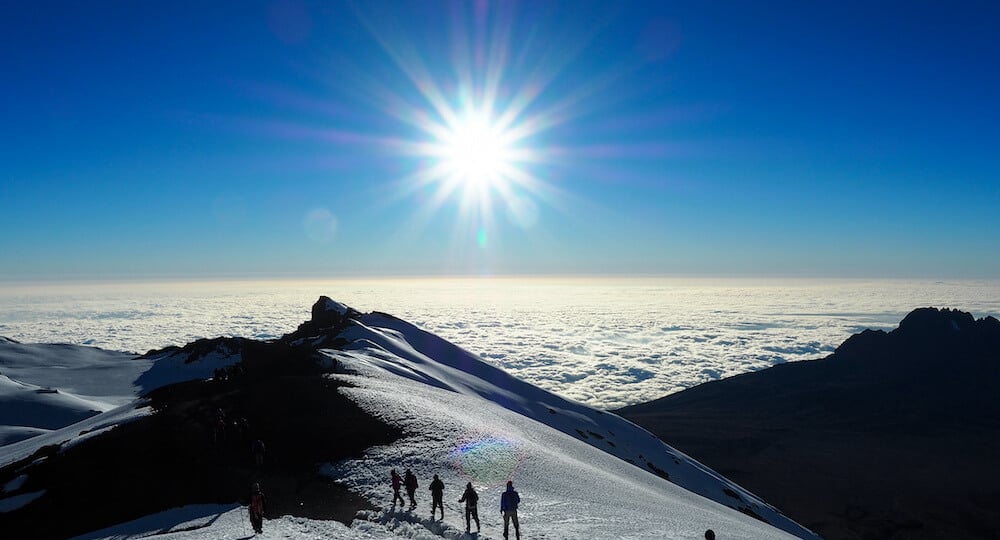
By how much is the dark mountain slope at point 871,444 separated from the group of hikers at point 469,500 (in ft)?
310

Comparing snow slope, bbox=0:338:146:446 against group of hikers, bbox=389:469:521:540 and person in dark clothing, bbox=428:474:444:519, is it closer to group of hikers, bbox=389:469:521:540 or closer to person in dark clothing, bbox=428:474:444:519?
group of hikers, bbox=389:469:521:540

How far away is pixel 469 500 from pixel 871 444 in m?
171

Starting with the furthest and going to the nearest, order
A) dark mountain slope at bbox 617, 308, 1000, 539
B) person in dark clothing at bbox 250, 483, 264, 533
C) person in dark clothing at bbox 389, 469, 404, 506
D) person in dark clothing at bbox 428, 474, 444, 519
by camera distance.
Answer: dark mountain slope at bbox 617, 308, 1000, 539 < person in dark clothing at bbox 389, 469, 404, 506 < person in dark clothing at bbox 428, 474, 444, 519 < person in dark clothing at bbox 250, 483, 264, 533

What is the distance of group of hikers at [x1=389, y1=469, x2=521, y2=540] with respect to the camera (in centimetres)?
2005

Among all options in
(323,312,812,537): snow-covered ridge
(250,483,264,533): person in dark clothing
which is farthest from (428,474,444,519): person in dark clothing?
(323,312,812,537): snow-covered ridge

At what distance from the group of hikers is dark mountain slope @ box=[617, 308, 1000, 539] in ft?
310

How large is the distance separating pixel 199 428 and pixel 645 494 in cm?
3148

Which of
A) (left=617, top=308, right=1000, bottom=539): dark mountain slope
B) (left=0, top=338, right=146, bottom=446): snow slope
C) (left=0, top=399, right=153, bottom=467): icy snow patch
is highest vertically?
(left=0, top=399, right=153, bottom=467): icy snow patch

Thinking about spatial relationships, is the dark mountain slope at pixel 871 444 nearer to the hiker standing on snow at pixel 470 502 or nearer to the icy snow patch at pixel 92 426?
the hiker standing on snow at pixel 470 502

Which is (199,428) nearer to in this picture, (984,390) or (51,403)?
(51,403)

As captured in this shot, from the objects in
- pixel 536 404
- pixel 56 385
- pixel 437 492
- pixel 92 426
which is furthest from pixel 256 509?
pixel 56 385

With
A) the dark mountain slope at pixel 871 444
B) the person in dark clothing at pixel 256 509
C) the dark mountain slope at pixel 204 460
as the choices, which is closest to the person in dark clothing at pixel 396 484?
the dark mountain slope at pixel 204 460

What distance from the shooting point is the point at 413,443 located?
112 ft

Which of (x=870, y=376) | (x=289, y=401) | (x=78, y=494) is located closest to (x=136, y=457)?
(x=78, y=494)
